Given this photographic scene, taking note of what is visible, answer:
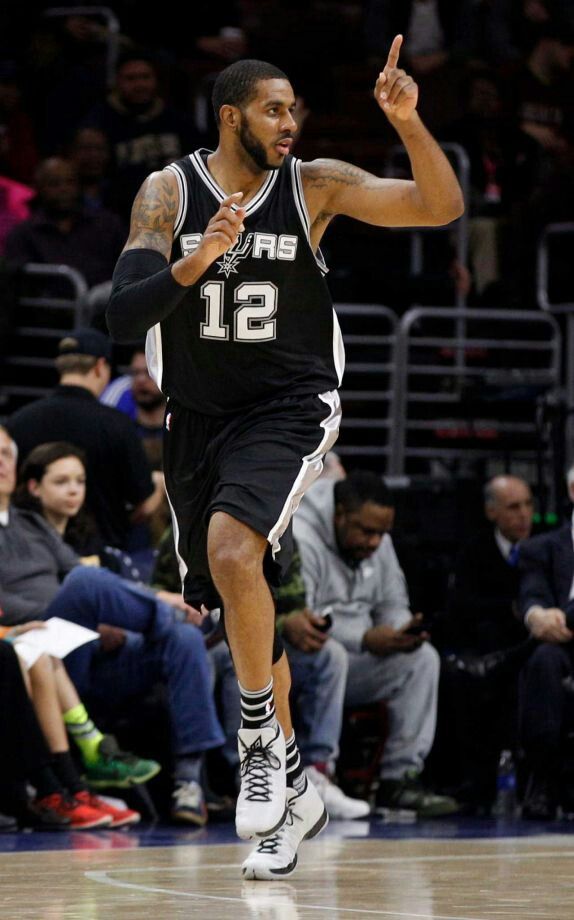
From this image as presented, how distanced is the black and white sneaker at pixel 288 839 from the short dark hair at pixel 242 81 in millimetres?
2044

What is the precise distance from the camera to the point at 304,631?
777cm

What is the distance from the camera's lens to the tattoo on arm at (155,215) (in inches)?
191

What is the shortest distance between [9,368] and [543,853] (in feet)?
19.0

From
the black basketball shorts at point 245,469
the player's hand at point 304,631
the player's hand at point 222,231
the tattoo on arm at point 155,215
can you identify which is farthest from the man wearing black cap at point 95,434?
the player's hand at point 222,231

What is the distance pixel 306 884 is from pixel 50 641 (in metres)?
2.63

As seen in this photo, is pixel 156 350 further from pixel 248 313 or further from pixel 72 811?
pixel 72 811

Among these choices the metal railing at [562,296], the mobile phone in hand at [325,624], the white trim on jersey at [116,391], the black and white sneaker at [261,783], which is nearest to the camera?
the black and white sneaker at [261,783]

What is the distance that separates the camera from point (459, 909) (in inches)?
157

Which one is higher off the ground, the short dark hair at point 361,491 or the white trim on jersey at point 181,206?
Result: the white trim on jersey at point 181,206

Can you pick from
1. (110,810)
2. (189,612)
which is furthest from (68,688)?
(189,612)

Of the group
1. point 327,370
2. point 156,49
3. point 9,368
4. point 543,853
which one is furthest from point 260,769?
point 156,49

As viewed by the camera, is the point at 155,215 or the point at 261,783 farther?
the point at 155,215

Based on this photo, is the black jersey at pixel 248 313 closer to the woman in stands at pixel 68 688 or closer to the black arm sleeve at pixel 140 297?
the black arm sleeve at pixel 140 297

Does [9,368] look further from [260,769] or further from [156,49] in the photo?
[260,769]
